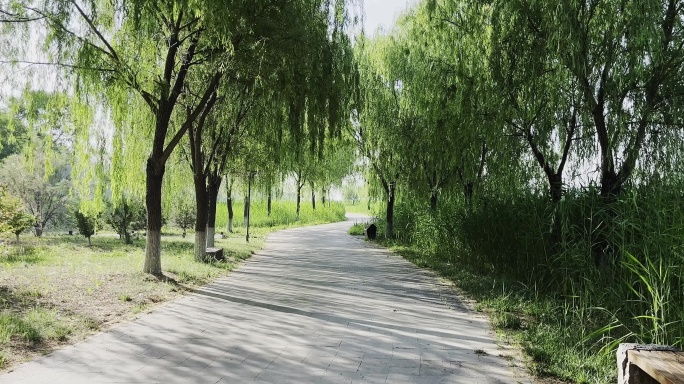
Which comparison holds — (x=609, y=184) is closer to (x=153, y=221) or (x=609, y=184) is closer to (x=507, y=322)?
(x=507, y=322)

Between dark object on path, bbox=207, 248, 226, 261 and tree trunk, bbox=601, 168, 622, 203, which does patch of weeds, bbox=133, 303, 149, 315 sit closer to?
dark object on path, bbox=207, 248, 226, 261

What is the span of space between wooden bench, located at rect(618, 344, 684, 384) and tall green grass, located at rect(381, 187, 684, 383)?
2.88 feet

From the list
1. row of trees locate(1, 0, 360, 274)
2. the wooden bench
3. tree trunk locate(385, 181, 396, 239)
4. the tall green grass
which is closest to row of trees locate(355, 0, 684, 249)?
the tall green grass

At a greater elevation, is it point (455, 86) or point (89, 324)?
point (455, 86)

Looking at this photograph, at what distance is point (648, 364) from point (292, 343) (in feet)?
11.7

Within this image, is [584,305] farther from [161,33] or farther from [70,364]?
[161,33]

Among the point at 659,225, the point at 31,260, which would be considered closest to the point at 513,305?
the point at 659,225

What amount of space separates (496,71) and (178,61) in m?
6.53

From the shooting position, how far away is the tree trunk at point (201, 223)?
13133mm

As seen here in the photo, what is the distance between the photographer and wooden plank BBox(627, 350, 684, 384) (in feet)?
9.95

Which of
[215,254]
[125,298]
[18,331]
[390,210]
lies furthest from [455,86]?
[390,210]

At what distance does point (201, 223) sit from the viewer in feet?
43.6

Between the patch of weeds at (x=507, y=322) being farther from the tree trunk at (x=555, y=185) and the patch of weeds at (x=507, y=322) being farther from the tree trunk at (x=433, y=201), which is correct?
the tree trunk at (x=433, y=201)

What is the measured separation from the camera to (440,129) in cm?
1073
